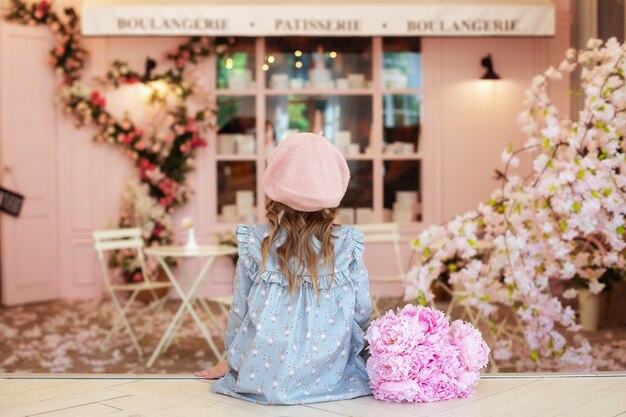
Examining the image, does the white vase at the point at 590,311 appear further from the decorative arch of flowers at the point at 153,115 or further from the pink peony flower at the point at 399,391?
the pink peony flower at the point at 399,391

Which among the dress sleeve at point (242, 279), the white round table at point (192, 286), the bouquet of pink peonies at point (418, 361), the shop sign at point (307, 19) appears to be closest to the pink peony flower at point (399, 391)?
the bouquet of pink peonies at point (418, 361)

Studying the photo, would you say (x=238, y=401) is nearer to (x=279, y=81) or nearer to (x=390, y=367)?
(x=390, y=367)

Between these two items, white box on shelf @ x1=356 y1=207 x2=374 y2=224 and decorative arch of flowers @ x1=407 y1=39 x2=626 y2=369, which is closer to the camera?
decorative arch of flowers @ x1=407 y1=39 x2=626 y2=369

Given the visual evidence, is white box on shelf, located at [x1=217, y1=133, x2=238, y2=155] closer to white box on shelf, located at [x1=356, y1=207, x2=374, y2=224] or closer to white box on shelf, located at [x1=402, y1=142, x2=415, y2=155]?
white box on shelf, located at [x1=356, y1=207, x2=374, y2=224]

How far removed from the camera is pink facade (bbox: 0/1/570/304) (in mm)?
8469

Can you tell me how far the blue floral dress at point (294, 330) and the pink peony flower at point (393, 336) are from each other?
0.10m

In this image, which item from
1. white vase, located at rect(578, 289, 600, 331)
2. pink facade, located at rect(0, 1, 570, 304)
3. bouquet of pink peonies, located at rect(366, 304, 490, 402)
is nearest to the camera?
bouquet of pink peonies, located at rect(366, 304, 490, 402)

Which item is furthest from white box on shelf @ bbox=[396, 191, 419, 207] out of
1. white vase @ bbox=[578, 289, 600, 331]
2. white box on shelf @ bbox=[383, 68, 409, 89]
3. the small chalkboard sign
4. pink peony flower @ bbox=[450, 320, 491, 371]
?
pink peony flower @ bbox=[450, 320, 491, 371]

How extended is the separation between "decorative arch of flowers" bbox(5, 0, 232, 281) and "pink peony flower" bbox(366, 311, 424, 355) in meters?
5.44

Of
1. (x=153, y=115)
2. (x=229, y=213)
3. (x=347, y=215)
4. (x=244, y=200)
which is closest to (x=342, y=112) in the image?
(x=347, y=215)

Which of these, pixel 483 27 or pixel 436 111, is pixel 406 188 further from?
pixel 483 27

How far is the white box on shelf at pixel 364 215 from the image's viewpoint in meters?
8.67

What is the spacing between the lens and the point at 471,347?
9.92 feet

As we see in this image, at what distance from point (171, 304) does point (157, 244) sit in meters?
0.56
